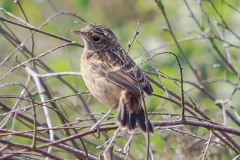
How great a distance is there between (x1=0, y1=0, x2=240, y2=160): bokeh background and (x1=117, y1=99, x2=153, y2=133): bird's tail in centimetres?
9

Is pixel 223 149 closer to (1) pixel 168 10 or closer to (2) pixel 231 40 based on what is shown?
(2) pixel 231 40

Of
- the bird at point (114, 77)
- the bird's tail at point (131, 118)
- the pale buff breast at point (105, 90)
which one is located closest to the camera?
the bird's tail at point (131, 118)

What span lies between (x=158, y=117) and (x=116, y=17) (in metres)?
5.94

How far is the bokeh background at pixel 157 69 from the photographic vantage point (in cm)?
558


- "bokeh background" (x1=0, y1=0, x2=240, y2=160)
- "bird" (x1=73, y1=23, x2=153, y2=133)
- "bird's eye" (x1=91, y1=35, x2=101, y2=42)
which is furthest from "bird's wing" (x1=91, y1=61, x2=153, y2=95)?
"bird's eye" (x1=91, y1=35, x2=101, y2=42)

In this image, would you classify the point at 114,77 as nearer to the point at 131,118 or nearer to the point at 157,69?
the point at 131,118

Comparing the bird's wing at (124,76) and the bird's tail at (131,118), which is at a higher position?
the bird's wing at (124,76)

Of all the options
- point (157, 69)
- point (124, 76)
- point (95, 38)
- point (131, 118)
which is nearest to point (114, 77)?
point (124, 76)

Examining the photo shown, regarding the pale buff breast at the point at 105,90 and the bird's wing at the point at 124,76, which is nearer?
the bird's wing at the point at 124,76

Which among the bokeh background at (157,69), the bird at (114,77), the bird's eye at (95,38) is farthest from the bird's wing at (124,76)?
the bird's eye at (95,38)

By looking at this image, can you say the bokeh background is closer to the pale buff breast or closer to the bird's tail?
the bird's tail

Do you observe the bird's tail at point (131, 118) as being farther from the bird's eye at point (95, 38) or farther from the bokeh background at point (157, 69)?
the bird's eye at point (95, 38)

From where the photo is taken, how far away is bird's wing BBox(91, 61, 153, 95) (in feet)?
16.8

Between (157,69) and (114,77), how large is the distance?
1.12 meters
